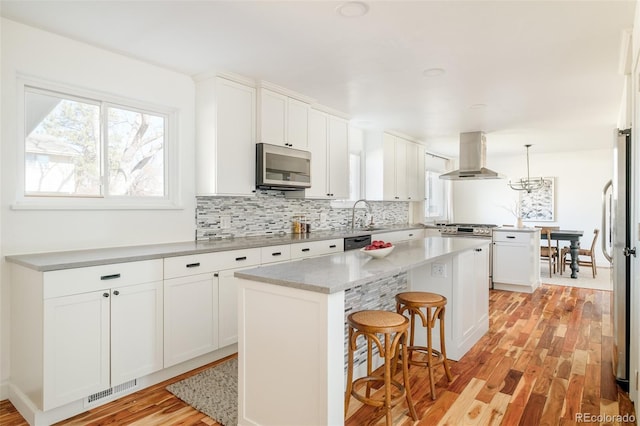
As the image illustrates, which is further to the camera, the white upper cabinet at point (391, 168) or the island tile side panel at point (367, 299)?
the white upper cabinet at point (391, 168)

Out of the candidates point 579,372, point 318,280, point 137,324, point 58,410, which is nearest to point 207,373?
point 137,324

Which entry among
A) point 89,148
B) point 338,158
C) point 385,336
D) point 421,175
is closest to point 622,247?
point 385,336

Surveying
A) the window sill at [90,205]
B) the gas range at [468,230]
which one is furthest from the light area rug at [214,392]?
the gas range at [468,230]

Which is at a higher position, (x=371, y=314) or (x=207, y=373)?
(x=371, y=314)

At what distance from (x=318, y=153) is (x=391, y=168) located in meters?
1.94

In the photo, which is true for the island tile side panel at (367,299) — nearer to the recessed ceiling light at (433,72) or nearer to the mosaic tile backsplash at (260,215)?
the mosaic tile backsplash at (260,215)

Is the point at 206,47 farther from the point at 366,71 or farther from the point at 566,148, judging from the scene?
the point at 566,148

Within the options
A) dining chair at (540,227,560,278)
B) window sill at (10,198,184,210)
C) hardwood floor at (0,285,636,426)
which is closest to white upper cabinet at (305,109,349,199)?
window sill at (10,198,184,210)

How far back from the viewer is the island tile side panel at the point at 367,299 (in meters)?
2.45

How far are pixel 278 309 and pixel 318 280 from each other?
250 mm

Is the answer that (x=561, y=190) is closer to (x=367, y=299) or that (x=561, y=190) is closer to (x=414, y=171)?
(x=414, y=171)

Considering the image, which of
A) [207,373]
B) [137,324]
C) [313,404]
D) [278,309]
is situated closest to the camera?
[313,404]

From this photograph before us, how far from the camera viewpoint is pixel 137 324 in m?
2.49

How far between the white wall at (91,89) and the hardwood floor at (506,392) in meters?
0.98
